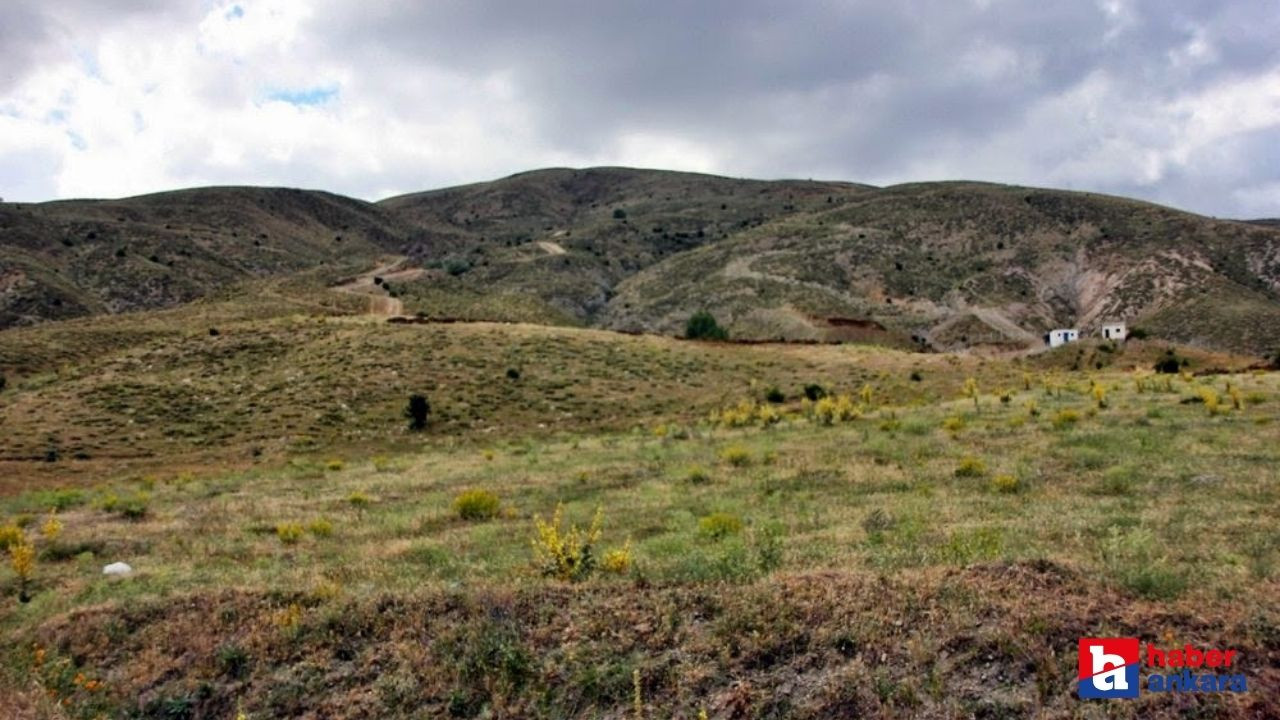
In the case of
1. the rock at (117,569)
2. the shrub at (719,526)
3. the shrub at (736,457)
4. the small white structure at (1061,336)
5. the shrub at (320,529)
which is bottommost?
the shrub at (320,529)

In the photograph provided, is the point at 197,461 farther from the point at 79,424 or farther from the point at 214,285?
the point at 214,285

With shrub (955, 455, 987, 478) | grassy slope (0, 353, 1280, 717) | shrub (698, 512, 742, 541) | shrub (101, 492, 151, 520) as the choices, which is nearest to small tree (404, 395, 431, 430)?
shrub (101, 492, 151, 520)

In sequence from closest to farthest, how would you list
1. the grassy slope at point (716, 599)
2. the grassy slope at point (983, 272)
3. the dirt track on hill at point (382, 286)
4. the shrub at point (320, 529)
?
the grassy slope at point (716, 599) < the shrub at point (320, 529) < the dirt track on hill at point (382, 286) < the grassy slope at point (983, 272)

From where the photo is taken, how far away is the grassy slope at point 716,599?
6.17m

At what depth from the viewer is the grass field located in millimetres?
6293

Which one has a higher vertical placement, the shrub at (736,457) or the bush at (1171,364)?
the bush at (1171,364)

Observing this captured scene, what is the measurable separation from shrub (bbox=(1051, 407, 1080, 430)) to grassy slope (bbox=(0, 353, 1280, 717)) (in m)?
3.08

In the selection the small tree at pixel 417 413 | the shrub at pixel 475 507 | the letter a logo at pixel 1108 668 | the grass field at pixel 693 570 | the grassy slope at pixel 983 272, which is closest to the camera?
the letter a logo at pixel 1108 668

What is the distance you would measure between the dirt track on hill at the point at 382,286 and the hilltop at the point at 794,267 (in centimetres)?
152

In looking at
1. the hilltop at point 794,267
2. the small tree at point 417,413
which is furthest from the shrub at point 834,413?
the hilltop at point 794,267

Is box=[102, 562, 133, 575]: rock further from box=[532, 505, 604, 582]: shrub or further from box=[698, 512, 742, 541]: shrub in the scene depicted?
box=[698, 512, 742, 541]: shrub

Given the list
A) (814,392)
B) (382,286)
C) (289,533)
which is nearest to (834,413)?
(814,392)

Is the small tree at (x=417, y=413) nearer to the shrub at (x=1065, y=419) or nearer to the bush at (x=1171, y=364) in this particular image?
the shrub at (x=1065, y=419)

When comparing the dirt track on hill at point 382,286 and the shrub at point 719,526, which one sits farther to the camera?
the dirt track on hill at point 382,286
